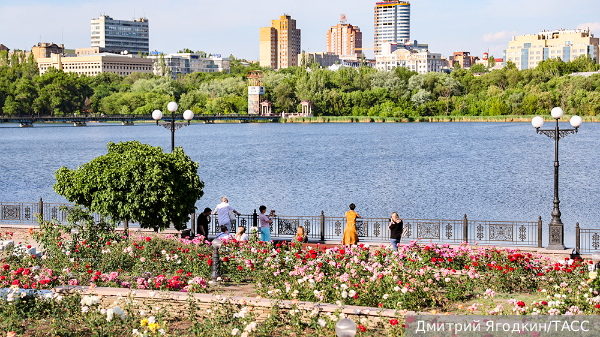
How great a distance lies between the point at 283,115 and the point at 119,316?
4738 inches

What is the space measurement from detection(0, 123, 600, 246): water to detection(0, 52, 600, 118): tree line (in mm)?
38603

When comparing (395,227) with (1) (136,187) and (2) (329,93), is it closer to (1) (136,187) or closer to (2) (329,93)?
(1) (136,187)

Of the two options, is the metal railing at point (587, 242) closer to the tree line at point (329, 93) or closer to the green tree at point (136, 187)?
the green tree at point (136, 187)

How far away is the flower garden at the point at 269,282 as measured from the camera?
8.54 metres

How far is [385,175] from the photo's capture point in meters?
41.9

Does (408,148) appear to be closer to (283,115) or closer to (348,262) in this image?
(348,262)

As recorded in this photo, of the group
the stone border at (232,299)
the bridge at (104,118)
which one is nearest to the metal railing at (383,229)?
the stone border at (232,299)

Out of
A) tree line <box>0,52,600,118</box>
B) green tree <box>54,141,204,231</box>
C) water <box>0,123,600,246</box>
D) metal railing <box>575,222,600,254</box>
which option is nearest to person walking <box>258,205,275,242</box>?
green tree <box>54,141,204,231</box>

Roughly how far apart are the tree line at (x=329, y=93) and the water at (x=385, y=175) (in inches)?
1520

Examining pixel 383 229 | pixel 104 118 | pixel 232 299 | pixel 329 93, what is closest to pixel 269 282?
pixel 232 299

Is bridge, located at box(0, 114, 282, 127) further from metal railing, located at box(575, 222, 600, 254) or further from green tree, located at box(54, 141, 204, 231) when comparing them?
green tree, located at box(54, 141, 204, 231)

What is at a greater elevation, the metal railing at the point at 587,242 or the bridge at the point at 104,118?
the bridge at the point at 104,118

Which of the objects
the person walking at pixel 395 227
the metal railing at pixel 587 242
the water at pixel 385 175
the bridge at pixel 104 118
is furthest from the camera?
the bridge at pixel 104 118

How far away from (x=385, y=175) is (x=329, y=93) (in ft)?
262
